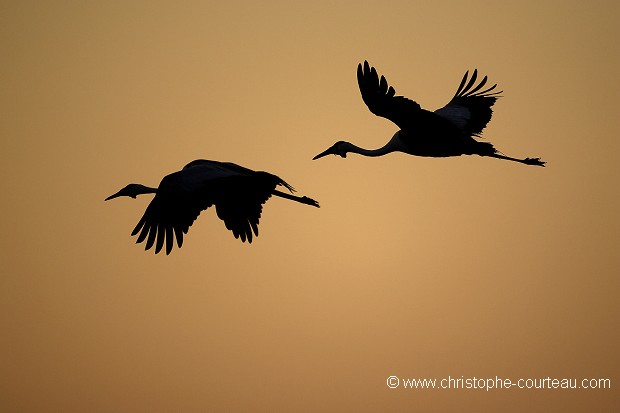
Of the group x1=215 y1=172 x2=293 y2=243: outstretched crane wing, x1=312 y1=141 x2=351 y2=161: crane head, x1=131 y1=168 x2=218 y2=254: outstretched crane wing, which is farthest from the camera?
x1=312 y1=141 x2=351 y2=161: crane head

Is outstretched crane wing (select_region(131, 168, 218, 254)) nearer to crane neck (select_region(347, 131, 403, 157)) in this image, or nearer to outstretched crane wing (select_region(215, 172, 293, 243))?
outstretched crane wing (select_region(215, 172, 293, 243))

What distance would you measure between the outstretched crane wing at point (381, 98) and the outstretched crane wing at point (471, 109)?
2212 mm

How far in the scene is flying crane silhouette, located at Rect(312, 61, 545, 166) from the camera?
1689 centimetres

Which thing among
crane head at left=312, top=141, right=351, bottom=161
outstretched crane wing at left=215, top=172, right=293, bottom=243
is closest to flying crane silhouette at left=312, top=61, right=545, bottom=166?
crane head at left=312, top=141, right=351, bottom=161

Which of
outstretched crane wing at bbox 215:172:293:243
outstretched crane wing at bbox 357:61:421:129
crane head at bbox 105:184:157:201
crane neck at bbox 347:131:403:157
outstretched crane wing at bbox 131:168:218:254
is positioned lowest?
outstretched crane wing at bbox 131:168:218:254

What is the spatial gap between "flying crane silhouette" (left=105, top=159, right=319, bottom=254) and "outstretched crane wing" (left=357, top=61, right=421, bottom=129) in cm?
168

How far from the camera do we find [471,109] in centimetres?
2048

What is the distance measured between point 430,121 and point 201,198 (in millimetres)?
3591

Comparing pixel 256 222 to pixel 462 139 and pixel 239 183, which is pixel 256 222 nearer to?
pixel 239 183

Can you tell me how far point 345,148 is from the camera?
19.8m

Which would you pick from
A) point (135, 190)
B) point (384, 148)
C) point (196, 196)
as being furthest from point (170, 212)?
point (384, 148)

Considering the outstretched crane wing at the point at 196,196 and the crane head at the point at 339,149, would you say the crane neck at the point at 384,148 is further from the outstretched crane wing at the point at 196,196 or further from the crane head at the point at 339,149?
the outstretched crane wing at the point at 196,196

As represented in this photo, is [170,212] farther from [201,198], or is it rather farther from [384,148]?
[384,148]

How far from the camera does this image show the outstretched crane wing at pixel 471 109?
19781 mm
